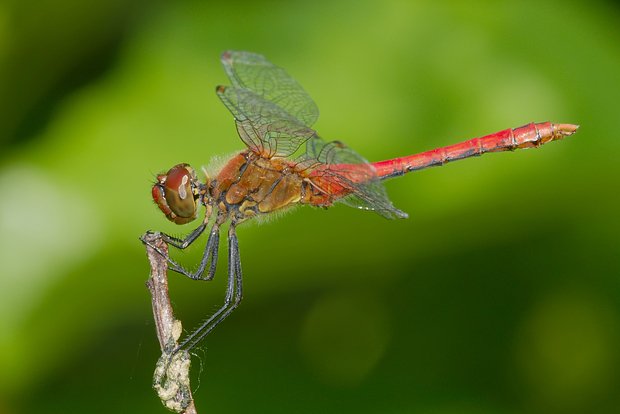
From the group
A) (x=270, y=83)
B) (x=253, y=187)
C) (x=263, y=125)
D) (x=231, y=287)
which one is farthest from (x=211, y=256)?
(x=270, y=83)

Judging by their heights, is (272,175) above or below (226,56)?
below

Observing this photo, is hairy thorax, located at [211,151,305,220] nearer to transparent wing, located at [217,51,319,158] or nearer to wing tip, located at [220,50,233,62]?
transparent wing, located at [217,51,319,158]

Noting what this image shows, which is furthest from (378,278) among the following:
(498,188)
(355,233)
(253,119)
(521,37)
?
(521,37)

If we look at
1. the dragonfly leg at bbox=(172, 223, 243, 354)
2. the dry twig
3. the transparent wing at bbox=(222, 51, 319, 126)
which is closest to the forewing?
the transparent wing at bbox=(222, 51, 319, 126)

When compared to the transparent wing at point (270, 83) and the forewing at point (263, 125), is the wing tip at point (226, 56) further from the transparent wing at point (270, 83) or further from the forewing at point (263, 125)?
the forewing at point (263, 125)

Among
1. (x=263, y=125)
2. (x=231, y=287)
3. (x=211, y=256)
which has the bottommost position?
(x=231, y=287)

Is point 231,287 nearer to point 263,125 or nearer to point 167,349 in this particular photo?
point 263,125
